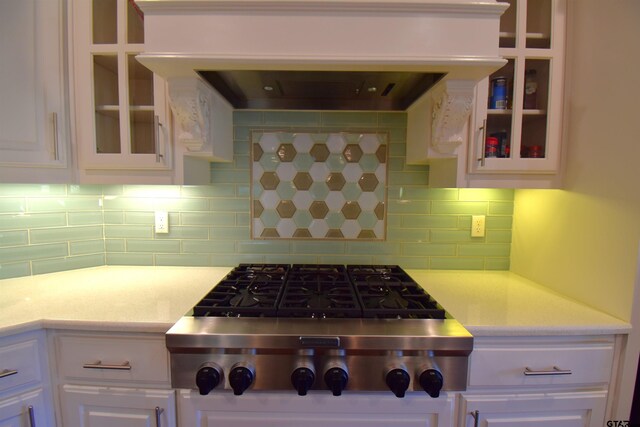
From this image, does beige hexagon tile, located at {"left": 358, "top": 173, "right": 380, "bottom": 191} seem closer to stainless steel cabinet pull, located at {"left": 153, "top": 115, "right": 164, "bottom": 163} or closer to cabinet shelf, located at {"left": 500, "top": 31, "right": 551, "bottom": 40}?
cabinet shelf, located at {"left": 500, "top": 31, "right": 551, "bottom": 40}

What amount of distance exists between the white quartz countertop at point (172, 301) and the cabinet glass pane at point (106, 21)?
104cm

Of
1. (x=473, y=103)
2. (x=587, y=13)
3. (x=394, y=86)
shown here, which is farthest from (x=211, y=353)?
(x=587, y=13)

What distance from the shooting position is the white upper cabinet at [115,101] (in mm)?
1238

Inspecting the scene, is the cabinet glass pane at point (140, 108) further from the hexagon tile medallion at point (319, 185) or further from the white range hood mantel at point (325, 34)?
the hexagon tile medallion at point (319, 185)

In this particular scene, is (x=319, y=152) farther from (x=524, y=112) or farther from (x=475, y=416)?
(x=475, y=416)

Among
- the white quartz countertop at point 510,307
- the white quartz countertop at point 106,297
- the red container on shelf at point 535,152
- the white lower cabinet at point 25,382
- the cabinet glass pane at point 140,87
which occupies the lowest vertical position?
the white lower cabinet at point 25,382

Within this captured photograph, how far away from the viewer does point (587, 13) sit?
3.86ft

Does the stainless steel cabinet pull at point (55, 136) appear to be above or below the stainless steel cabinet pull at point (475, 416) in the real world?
above

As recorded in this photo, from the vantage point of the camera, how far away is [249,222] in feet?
5.33

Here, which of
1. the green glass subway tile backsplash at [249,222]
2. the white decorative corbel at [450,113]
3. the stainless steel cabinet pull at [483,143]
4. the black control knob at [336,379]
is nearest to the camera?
the black control knob at [336,379]

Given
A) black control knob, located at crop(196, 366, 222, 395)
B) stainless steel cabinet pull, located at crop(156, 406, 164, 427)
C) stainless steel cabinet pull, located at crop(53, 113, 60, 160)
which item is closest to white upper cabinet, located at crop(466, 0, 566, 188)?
black control knob, located at crop(196, 366, 222, 395)

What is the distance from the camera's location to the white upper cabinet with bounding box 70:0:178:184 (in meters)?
1.24

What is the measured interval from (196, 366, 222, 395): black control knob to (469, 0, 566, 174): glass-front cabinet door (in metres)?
1.21

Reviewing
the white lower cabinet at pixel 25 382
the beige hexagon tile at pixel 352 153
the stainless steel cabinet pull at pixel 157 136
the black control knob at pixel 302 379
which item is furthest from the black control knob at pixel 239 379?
the beige hexagon tile at pixel 352 153
